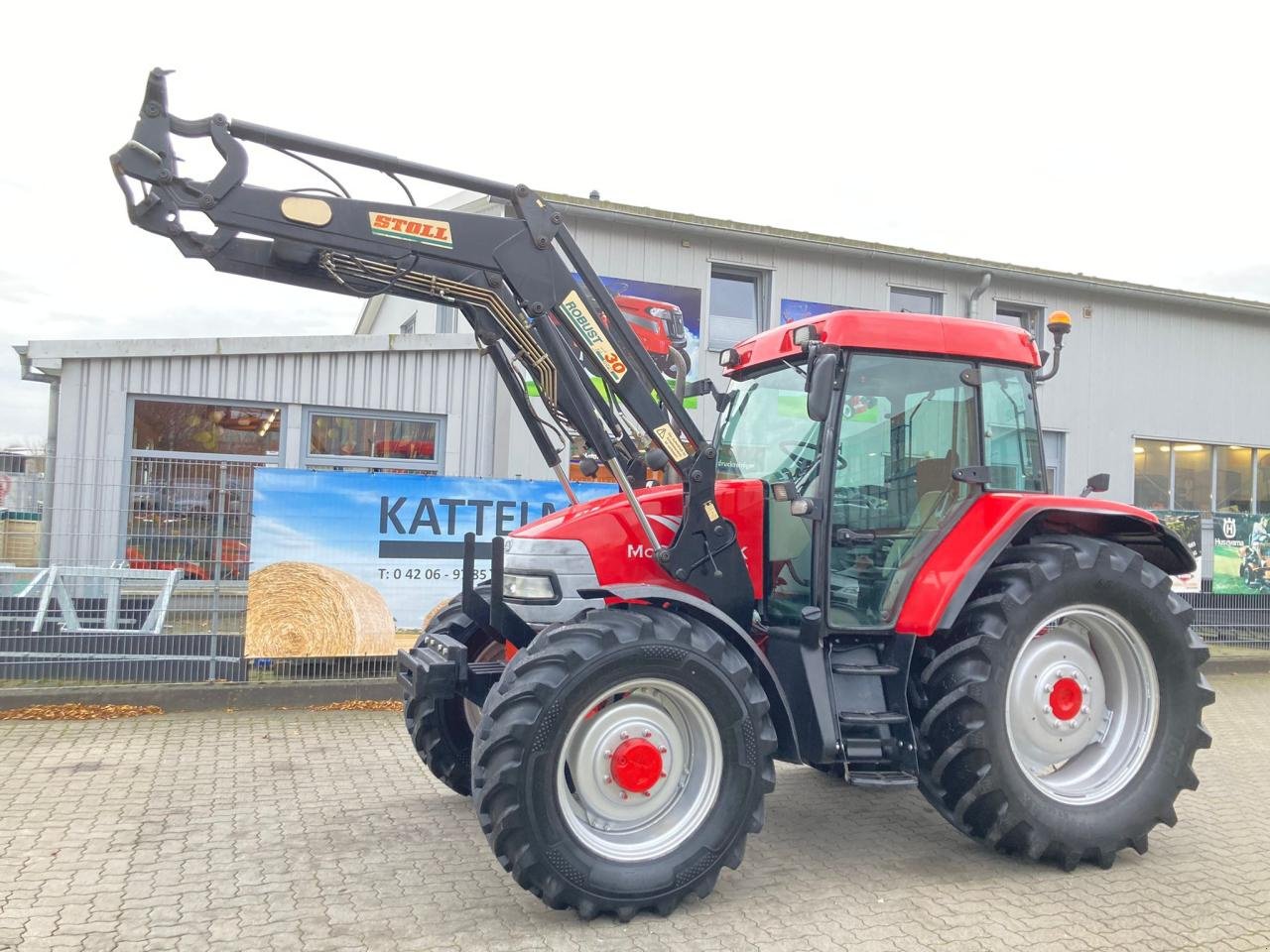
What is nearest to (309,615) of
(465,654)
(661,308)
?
(465,654)

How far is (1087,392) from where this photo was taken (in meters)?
14.7

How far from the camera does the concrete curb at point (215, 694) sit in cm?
759

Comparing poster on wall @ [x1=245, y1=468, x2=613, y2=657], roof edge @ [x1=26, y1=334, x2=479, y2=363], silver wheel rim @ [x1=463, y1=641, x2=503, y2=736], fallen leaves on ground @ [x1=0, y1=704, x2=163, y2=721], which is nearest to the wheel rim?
silver wheel rim @ [x1=463, y1=641, x2=503, y2=736]

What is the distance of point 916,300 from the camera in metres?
14.1

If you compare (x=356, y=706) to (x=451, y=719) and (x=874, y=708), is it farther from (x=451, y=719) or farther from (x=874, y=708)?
(x=874, y=708)

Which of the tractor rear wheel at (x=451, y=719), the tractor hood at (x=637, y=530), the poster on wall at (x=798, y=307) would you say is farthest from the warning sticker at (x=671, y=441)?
the poster on wall at (x=798, y=307)

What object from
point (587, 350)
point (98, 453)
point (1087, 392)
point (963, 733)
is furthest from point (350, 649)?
point (1087, 392)

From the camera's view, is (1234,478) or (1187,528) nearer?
(1187,528)

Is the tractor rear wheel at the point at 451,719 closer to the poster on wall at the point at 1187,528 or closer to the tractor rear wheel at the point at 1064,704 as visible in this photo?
the tractor rear wheel at the point at 1064,704

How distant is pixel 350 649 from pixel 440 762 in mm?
3329

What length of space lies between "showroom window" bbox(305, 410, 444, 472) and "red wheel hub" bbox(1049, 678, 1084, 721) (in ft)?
25.5

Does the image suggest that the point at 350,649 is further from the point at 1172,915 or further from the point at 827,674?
the point at 1172,915

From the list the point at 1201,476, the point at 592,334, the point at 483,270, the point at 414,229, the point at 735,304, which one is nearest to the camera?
the point at 414,229

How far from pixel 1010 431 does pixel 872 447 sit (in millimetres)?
876
